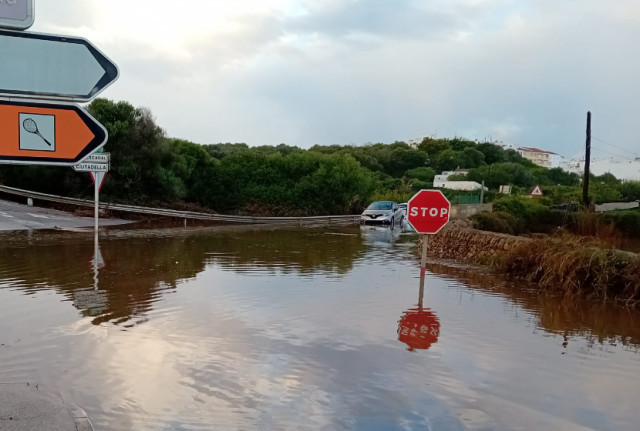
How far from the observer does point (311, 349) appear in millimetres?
7039

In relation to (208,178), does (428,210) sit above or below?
below

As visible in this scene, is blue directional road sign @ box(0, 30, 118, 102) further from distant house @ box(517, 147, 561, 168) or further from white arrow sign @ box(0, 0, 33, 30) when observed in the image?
distant house @ box(517, 147, 561, 168)

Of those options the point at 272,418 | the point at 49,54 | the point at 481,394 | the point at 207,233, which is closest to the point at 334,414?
the point at 272,418

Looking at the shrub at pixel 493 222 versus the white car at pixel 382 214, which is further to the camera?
the white car at pixel 382 214

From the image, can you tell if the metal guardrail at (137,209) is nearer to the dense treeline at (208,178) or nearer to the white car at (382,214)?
the dense treeline at (208,178)

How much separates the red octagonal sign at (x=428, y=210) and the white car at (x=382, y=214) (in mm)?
19173

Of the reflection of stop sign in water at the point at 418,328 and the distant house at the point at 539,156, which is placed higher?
the distant house at the point at 539,156

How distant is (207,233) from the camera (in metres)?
24.0

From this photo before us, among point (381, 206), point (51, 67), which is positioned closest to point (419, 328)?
point (51, 67)

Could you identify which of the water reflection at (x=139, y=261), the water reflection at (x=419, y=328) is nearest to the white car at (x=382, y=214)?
the water reflection at (x=139, y=261)

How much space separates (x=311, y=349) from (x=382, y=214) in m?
23.1

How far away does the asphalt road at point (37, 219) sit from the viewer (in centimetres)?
2253

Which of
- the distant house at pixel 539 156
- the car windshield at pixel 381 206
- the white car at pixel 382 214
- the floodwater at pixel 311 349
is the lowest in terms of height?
the floodwater at pixel 311 349

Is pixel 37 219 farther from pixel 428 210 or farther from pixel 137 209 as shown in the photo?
pixel 428 210
